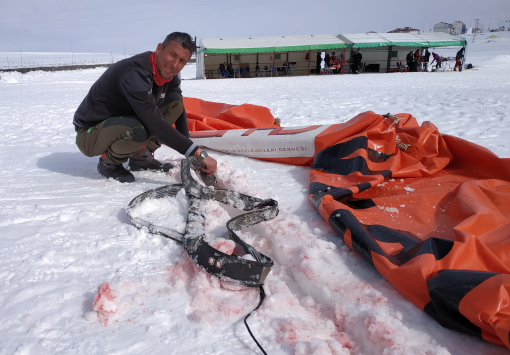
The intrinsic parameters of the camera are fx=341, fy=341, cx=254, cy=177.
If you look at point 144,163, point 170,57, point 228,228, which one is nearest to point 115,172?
point 144,163

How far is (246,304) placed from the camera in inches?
44.9

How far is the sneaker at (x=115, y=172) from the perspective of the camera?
2.23 metres

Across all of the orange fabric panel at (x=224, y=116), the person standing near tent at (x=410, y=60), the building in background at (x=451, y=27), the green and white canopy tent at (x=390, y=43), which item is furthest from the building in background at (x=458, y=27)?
the orange fabric panel at (x=224, y=116)

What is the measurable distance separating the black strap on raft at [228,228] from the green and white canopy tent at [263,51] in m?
15.5

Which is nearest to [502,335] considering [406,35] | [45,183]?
[45,183]

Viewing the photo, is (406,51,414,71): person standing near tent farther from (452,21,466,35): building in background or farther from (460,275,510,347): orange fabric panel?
(452,21,466,35): building in background

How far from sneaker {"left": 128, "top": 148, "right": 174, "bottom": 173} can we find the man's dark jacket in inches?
13.3

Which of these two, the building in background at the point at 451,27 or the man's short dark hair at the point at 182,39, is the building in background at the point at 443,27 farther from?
the man's short dark hair at the point at 182,39

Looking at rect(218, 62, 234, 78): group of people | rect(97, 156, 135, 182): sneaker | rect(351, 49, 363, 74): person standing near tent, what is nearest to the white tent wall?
rect(218, 62, 234, 78): group of people

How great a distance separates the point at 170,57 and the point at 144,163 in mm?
851

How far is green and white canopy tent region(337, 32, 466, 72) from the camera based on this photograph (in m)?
16.5

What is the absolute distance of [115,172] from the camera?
2250 mm

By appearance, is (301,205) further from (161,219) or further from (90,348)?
(90,348)

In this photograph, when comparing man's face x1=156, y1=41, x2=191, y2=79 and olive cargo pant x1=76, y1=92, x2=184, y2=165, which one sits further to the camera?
olive cargo pant x1=76, y1=92, x2=184, y2=165
